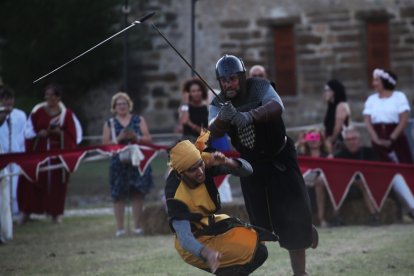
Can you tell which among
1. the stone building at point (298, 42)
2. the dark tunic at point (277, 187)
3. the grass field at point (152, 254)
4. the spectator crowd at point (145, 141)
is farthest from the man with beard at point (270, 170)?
the stone building at point (298, 42)

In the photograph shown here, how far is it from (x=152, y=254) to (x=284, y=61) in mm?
13812

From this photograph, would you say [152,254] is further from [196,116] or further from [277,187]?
[277,187]

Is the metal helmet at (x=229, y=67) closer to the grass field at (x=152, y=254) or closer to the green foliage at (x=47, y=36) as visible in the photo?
the grass field at (x=152, y=254)

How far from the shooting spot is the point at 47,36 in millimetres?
23141

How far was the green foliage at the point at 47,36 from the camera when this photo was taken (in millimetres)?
22922

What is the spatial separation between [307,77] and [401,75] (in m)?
1.93

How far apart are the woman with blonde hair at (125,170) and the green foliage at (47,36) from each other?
829 centimetres

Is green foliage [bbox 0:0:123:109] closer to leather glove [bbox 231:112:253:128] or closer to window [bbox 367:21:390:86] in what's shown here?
window [bbox 367:21:390:86]

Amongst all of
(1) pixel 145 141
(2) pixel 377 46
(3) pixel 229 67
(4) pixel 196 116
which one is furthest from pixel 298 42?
(3) pixel 229 67

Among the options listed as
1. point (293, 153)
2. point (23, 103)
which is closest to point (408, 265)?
point (293, 153)

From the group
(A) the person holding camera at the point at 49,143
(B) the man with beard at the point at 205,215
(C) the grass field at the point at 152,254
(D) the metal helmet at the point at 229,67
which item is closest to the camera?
(B) the man with beard at the point at 205,215

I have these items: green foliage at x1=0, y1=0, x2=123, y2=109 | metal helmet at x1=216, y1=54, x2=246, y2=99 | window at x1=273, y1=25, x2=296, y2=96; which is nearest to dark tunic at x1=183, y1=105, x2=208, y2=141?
metal helmet at x1=216, y1=54, x2=246, y2=99

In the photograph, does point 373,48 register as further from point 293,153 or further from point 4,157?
point 293,153

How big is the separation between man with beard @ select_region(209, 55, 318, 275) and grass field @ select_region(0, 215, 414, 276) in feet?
3.74
